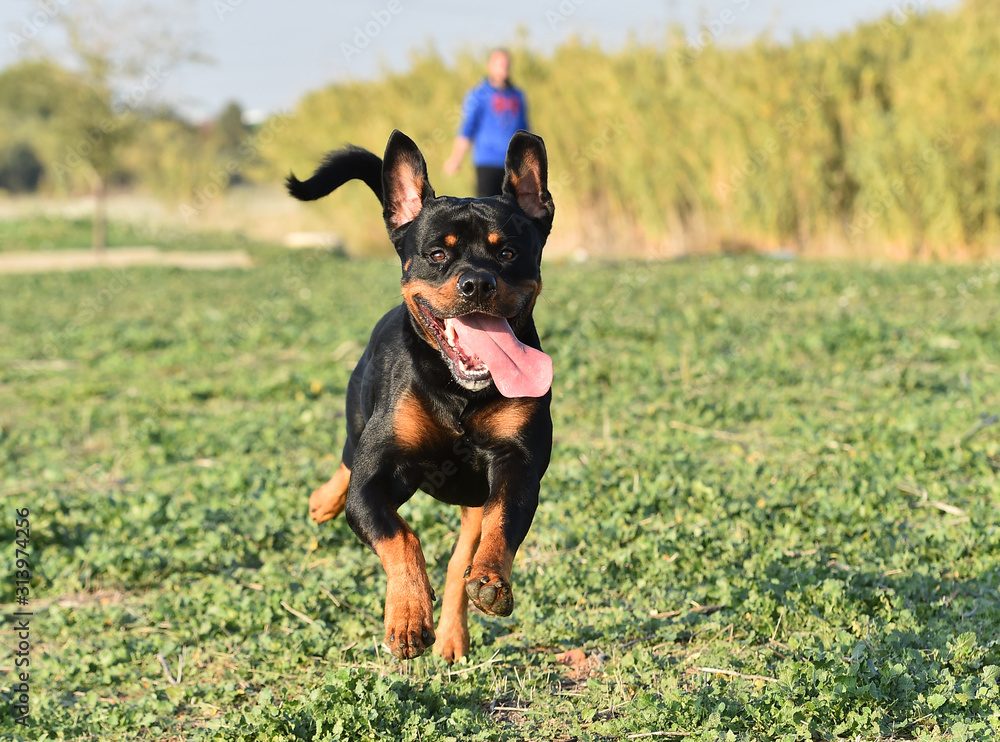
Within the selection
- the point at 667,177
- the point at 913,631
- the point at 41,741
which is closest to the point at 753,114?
the point at 667,177

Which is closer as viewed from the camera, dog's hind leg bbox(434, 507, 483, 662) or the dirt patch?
dog's hind leg bbox(434, 507, 483, 662)

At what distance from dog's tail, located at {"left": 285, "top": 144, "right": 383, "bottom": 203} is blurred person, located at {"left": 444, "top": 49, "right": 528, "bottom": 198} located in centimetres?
759

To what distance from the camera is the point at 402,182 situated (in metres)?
3.83

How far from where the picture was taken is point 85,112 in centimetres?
2197

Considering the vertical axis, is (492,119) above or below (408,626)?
above

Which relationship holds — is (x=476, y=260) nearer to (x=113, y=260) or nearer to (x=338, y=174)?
(x=338, y=174)

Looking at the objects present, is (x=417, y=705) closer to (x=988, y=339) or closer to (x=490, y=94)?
(x=988, y=339)

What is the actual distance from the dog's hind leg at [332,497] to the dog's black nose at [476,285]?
1.15m

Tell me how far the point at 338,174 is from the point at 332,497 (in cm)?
124

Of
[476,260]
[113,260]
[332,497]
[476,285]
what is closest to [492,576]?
[476,285]

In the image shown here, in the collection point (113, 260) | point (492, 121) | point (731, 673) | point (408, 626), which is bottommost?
point (731, 673)

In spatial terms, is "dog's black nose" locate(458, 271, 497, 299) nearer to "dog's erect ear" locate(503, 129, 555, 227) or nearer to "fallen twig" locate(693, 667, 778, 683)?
"dog's erect ear" locate(503, 129, 555, 227)

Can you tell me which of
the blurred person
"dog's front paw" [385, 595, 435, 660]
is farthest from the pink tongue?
the blurred person

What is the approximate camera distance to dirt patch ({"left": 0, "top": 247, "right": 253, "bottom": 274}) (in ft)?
65.3
